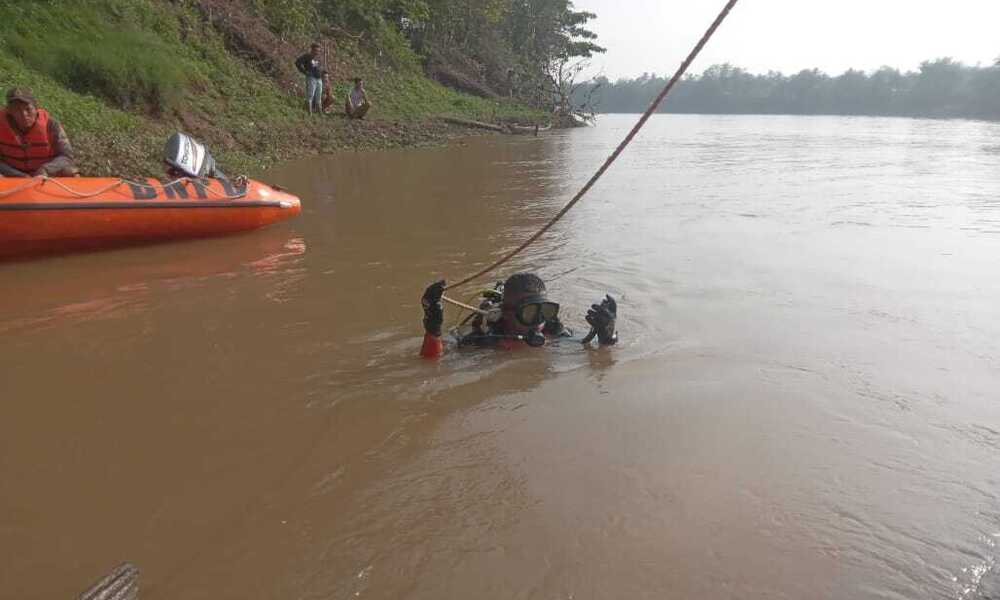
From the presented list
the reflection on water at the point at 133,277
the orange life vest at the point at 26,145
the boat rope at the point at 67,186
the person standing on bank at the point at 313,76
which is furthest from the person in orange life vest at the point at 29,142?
the person standing on bank at the point at 313,76

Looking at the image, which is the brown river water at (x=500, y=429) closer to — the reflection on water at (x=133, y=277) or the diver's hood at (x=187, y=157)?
the reflection on water at (x=133, y=277)

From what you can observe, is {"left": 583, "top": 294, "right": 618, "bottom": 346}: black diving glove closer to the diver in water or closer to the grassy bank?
the diver in water

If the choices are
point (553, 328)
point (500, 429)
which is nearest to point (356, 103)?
point (553, 328)

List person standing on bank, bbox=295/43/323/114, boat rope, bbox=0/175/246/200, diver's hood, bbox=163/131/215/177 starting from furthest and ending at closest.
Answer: person standing on bank, bbox=295/43/323/114 < diver's hood, bbox=163/131/215/177 < boat rope, bbox=0/175/246/200

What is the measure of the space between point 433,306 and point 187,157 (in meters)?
4.83

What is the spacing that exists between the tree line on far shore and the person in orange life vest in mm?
34923

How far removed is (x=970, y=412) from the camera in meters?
3.59

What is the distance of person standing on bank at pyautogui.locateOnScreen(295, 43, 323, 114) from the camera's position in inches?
631

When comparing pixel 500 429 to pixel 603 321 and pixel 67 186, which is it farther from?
pixel 67 186

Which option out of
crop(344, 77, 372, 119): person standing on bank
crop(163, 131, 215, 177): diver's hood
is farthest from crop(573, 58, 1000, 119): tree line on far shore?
crop(163, 131, 215, 177): diver's hood

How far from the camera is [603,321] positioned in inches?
171

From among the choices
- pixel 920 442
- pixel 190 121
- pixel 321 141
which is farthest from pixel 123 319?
pixel 321 141

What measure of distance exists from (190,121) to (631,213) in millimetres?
8320

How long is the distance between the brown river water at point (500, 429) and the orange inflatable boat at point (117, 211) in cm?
22
